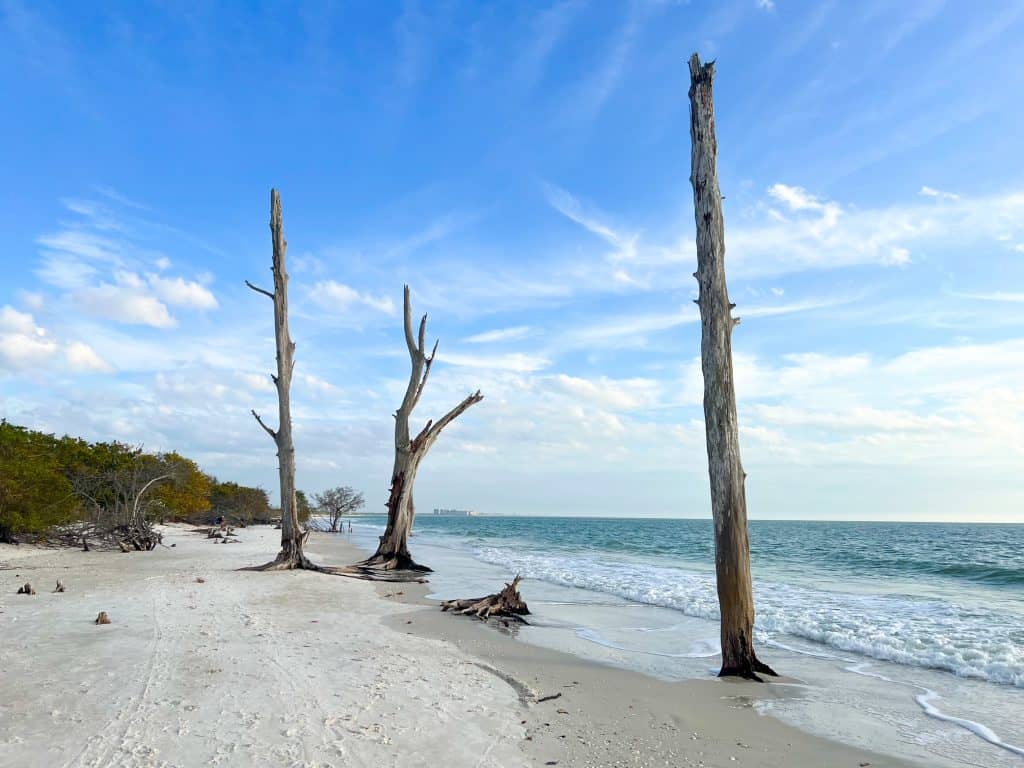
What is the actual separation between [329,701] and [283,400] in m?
10.6

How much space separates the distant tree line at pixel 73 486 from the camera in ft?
Answer: 64.9

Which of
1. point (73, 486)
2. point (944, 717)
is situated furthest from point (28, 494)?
point (944, 717)

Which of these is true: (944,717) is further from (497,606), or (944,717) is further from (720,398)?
(497,606)

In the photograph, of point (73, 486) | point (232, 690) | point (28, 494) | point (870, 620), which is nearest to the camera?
point (232, 690)

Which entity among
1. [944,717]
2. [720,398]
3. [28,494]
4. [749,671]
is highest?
[720,398]

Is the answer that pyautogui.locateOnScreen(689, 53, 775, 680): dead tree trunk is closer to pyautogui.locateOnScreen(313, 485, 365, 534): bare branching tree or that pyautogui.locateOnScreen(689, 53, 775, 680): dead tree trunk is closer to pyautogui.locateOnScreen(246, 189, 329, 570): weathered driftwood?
pyautogui.locateOnScreen(246, 189, 329, 570): weathered driftwood

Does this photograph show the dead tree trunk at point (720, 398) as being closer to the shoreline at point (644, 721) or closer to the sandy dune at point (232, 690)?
the shoreline at point (644, 721)

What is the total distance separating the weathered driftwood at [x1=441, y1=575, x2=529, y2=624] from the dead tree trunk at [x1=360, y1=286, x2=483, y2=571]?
6381mm

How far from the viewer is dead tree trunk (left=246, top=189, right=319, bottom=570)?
48.9 feet

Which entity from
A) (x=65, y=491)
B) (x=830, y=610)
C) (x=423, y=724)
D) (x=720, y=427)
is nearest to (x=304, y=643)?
(x=423, y=724)

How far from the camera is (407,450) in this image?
56.2 feet

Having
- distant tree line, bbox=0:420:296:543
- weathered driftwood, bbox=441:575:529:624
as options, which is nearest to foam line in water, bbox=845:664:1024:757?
weathered driftwood, bbox=441:575:529:624

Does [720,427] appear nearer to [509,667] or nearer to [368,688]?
[509,667]

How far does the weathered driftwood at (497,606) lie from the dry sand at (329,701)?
1381mm
